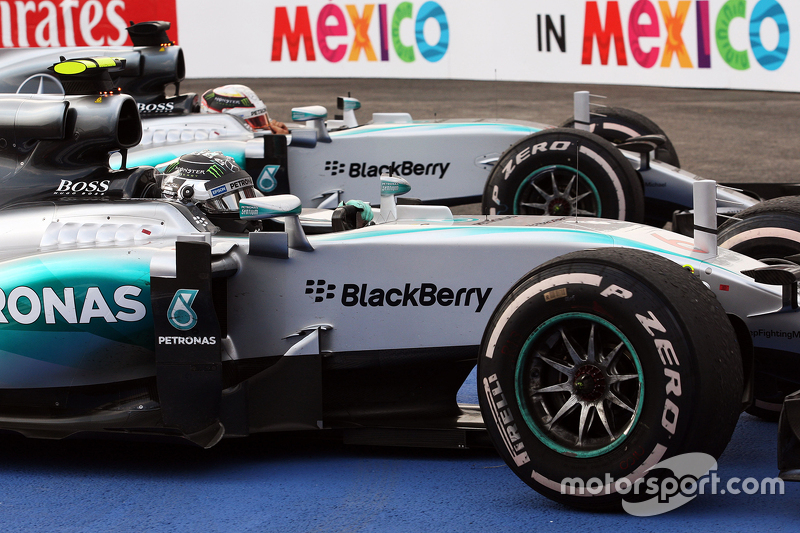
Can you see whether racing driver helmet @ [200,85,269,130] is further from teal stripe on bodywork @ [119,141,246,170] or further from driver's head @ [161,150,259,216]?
driver's head @ [161,150,259,216]

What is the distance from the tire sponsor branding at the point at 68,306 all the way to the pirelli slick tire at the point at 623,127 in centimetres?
456

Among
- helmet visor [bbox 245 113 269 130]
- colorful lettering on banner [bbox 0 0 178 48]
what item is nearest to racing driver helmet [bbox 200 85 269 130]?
helmet visor [bbox 245 113 269 130]

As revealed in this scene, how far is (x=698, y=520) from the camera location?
3.27 metres

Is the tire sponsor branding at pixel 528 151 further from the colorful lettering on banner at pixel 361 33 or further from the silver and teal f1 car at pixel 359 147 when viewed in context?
the colorful lettering on banner at pixel 361 33

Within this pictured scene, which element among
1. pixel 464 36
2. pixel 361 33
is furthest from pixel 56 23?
pixel 464 36

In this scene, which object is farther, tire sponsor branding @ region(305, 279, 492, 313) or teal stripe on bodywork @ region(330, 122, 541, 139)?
teal stripe on bodywork @ region(330, 122, 541, 139)

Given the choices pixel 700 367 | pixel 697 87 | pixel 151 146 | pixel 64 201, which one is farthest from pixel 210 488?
pixel 697 87

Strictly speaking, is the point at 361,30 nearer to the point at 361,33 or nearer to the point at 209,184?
the point at 361,33

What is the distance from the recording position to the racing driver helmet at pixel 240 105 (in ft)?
28.3

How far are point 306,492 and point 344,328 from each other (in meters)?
0.63

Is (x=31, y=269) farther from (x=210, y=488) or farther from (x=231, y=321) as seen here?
(x=210, y=488)

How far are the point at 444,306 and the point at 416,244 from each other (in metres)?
0.26

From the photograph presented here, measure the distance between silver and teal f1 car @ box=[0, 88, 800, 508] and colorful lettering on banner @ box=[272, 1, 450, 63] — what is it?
1207cm

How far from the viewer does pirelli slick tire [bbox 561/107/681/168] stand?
770cm
